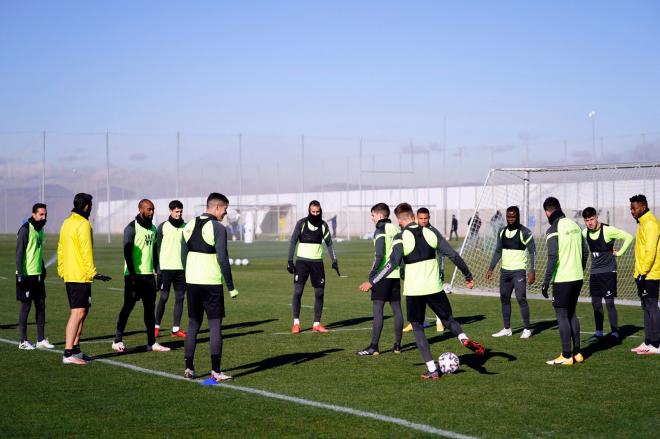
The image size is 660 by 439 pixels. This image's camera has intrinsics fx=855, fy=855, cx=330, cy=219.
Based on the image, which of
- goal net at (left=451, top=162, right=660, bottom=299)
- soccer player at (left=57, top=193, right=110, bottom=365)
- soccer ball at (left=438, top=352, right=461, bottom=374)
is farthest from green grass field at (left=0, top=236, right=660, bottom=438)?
goal net at (left=451, top=162, right=660, bottom=299)

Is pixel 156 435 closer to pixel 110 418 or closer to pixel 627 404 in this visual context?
pixel 110 418

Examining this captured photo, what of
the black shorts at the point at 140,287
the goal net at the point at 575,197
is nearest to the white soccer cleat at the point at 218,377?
the black shorts at the point at 140,287

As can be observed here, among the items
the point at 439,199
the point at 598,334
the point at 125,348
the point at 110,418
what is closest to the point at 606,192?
the point at 439,199

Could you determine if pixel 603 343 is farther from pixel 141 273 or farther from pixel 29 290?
pixel 29 290

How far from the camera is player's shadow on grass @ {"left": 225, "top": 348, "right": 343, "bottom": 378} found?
1139cm

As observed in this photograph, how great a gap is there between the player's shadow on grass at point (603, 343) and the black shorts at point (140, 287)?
6.60 m

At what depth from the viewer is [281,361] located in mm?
12086

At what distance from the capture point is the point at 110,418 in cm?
837

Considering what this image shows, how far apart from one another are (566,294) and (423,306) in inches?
92.4

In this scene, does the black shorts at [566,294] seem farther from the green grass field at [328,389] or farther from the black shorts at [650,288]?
the black shorts at [650,288]

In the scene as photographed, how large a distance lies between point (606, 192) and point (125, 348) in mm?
48739

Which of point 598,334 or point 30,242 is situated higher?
point 30,242

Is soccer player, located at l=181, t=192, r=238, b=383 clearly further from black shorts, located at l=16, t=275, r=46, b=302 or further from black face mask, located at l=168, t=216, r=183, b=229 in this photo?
black face mask, located at l=168, t=216, r=183, b=229

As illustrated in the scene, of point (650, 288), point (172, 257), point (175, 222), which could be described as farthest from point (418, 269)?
point (172, 257)
